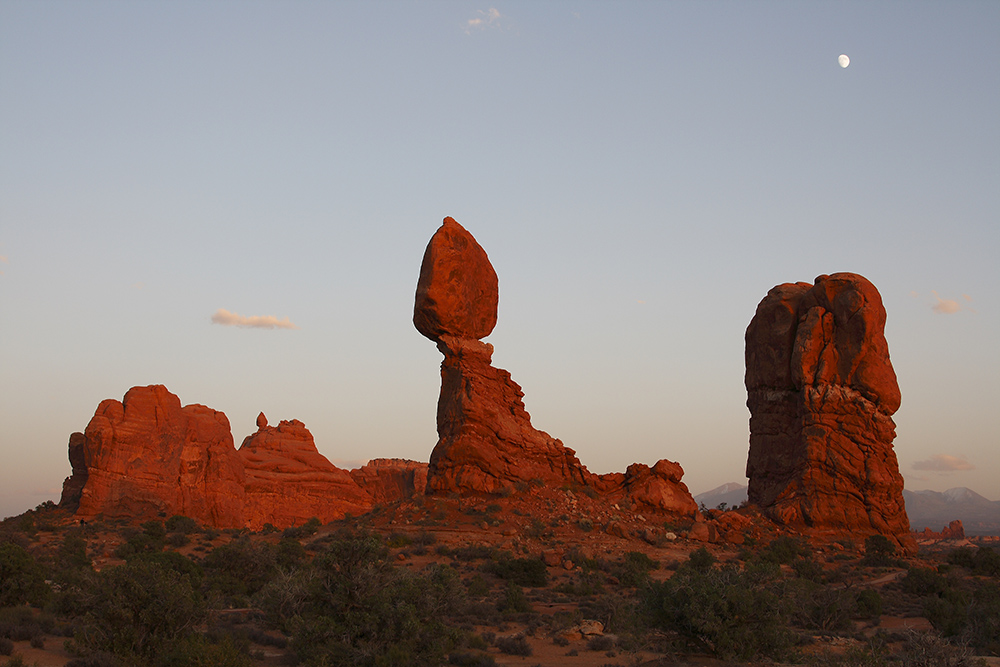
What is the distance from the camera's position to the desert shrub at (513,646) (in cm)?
1791

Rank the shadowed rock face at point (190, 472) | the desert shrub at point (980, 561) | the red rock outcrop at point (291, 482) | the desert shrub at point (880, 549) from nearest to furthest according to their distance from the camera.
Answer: the desert shrub at point (880, 549)
the desert shrub at point (980, 561)
the shadowed rock face at point (190, 472)
the red rock outcrop at point (291, 482)

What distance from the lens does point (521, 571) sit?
2650 centimetres

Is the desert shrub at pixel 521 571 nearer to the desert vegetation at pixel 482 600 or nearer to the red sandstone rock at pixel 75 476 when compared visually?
the desert vegetation at pixel 482 600

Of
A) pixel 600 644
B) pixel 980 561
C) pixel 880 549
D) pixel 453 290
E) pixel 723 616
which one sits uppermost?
pixel 453 290

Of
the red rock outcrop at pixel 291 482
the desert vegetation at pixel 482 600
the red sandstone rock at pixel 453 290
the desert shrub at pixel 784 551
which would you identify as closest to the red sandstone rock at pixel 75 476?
the red rock outcrop at pixel 291 482

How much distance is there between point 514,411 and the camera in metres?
35.2

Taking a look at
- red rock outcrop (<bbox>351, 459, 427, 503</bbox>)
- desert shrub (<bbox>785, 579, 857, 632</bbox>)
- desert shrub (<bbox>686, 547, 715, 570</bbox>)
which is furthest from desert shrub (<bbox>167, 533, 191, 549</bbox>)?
red rock outcrop (<bbox>351, 459, 427, 503</bbox>)

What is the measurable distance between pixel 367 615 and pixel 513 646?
4572 millimetres

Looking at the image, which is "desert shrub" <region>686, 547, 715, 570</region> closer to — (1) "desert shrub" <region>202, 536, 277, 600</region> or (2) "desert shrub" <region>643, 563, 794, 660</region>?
(2) "desert shrub" <region>643, 563, 794, 660</region>

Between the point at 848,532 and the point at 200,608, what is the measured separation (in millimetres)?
25837

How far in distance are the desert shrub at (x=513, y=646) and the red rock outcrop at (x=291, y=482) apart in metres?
42.5

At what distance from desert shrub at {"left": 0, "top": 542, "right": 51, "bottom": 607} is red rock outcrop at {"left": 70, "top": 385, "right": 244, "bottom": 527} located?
84.4 ft

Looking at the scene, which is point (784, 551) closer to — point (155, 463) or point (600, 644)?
point (600, 644)

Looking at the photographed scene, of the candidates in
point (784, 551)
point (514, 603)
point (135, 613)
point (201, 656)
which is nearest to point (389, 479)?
point (784, 551)
